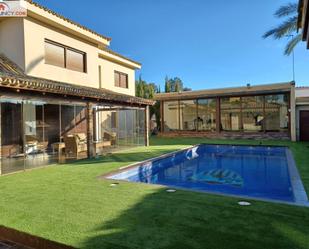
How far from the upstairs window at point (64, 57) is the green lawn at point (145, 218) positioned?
918 centimetres

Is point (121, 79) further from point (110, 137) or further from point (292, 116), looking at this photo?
point (292, 116)

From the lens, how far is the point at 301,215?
493 centimetres

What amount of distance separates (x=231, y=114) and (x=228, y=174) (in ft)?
50.4

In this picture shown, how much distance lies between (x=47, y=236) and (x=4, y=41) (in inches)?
504

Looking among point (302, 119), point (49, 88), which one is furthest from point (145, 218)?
point (302, 119)

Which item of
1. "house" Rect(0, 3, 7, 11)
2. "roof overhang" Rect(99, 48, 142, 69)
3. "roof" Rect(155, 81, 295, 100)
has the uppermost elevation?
"house" Rect(0, 3, 7, 11)

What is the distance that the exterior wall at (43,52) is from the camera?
13.0 m

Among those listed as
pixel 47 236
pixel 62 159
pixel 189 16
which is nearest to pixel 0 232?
pixel 47 236

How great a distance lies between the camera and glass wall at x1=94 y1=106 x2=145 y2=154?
17609mm

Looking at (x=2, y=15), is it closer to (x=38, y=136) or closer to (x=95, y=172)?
(x=38, y=136)

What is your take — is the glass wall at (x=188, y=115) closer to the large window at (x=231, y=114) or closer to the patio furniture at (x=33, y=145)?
the large window at (x=231, y=114)

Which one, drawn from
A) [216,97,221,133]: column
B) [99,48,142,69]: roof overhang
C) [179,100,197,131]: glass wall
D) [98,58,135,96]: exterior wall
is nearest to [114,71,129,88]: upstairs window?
[98,58,135,96]: exterior wall

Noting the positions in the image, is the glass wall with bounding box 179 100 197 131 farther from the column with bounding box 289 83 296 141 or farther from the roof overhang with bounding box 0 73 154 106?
the roof overhang with bounding box 0 73 154 106

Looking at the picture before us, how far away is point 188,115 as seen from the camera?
91.7 ft
